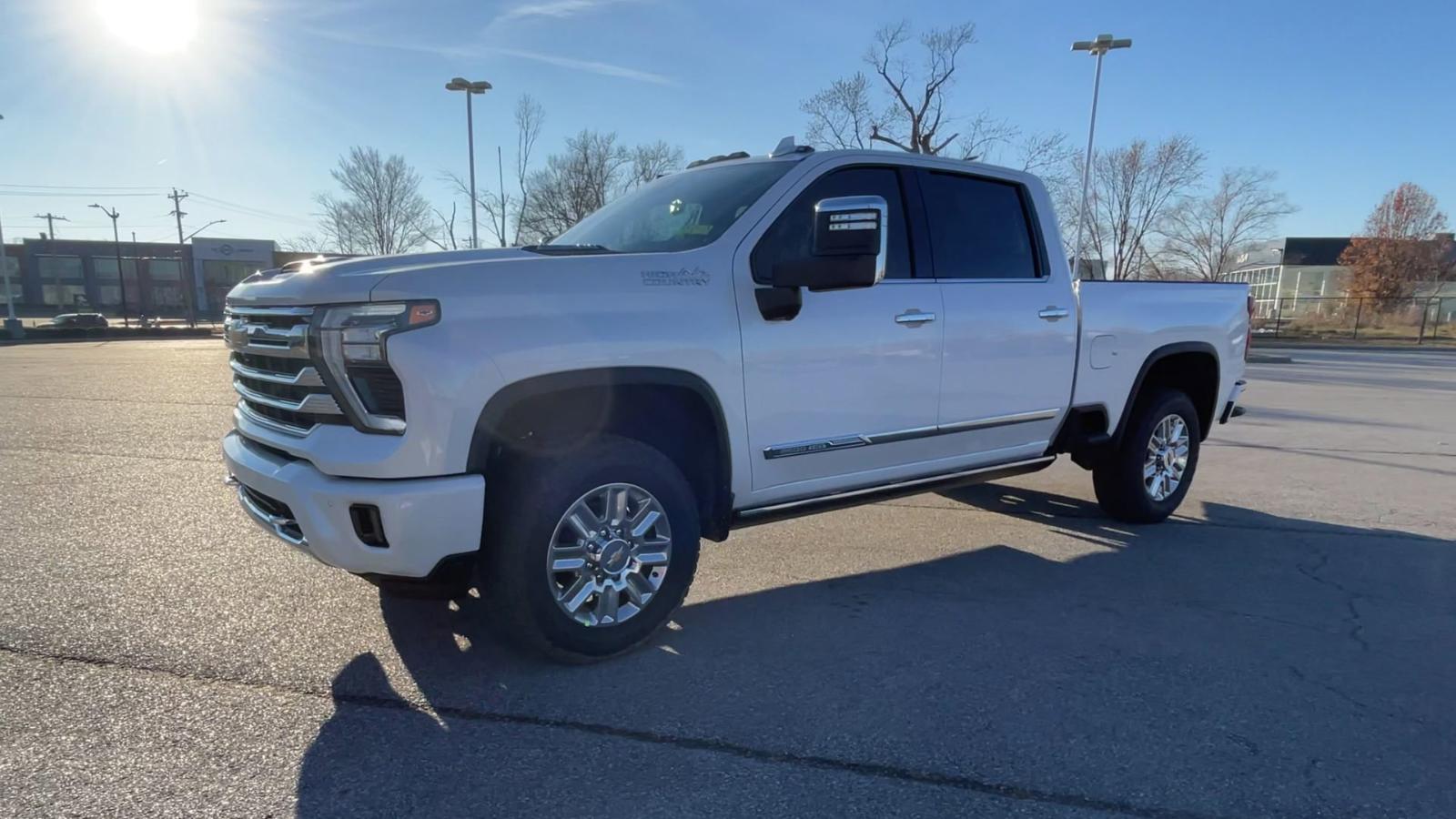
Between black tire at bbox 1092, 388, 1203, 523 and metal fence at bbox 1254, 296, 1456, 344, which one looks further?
metal fence at bbox 1254, 296, 1456, 344

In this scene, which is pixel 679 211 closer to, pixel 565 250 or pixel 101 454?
pixel 565 250

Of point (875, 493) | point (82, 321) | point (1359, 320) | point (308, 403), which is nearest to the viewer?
point (308, 403)

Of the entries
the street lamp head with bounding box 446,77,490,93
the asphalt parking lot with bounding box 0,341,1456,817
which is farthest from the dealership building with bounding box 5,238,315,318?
the asphalt parking lot with bounding box 0,341,1456,817

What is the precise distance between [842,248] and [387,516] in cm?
192

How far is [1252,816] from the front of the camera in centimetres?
234

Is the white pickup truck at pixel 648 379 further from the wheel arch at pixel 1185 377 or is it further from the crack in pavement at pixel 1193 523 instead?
the crack in pavement at pixel 1193 523

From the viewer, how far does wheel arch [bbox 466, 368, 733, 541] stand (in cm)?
292

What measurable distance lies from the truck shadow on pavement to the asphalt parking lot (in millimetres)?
13

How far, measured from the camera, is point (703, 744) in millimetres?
2693

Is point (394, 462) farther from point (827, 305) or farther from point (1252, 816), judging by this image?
point (1252, 816)

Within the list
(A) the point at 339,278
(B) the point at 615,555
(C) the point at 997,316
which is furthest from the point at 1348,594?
(A) the point at 339,278

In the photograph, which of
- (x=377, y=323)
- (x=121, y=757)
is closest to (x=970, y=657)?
(x=377, y=323)

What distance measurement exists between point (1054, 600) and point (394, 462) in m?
3.11

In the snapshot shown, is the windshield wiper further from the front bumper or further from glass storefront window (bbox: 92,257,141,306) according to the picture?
glass storefront window (bbox: 92,257,141,306)
